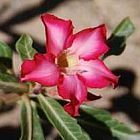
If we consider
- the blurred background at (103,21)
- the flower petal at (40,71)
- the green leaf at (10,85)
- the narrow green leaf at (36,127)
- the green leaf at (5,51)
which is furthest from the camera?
the blurred background at (103,21)

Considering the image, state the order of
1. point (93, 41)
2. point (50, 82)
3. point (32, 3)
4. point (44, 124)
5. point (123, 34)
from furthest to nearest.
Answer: point (32, 3)
point (44, 124)
point (123, 34)
point (93, 41)
point (50, 82)

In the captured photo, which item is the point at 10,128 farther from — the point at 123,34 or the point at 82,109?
the point at 123,34

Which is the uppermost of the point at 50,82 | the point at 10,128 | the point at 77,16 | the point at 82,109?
the point at 77,16

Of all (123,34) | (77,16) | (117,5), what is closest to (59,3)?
(77,16)

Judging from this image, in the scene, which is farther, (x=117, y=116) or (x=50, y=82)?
(x=117, y=116)

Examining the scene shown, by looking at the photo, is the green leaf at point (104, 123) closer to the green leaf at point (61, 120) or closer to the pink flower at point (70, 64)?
the green leaf at point (61, 120)

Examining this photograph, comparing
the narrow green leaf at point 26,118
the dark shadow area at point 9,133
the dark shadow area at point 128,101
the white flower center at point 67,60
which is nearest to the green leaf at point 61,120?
the narrow green leaf at point 26,118

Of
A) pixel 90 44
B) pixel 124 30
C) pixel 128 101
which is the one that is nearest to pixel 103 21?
pixel 128 101

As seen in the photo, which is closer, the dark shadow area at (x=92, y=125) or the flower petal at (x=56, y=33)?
the flower petal at (x=56, y=33)
